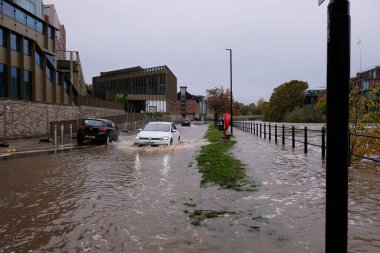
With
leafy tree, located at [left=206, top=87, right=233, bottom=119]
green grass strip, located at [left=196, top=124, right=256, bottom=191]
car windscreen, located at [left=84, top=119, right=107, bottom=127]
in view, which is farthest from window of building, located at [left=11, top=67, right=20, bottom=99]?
leafy tree, located at [left=206, top=87, right=233, bottom=119]

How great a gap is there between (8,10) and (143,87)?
279 feet

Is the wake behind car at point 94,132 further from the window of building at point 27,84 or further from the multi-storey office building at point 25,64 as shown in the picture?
the window of building at point 27,84

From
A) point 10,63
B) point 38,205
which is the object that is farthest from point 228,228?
point 10,63

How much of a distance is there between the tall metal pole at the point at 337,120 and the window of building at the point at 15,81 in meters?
32.8

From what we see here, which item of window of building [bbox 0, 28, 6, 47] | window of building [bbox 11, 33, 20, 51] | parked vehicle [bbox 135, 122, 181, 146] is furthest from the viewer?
window of building [bbox 11, 33, 20, 51]

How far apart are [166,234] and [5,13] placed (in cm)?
3519

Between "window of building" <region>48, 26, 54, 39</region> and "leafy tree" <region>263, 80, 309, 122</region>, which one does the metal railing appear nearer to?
"window of building" <region>48, 26, 54, 39</region>

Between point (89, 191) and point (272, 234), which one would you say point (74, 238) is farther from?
point (89, 191)

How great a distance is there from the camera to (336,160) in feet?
9.91

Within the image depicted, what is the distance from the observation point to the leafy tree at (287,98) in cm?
9138

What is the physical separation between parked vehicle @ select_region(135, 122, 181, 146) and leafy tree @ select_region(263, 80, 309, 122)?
71.4 metres

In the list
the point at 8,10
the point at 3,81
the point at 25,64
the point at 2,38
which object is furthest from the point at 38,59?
the point at 3,81

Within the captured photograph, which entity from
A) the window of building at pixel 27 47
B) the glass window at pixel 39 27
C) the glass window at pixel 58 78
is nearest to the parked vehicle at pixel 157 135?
the window of building at pixel 27 47

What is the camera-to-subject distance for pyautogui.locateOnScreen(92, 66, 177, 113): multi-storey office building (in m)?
116
